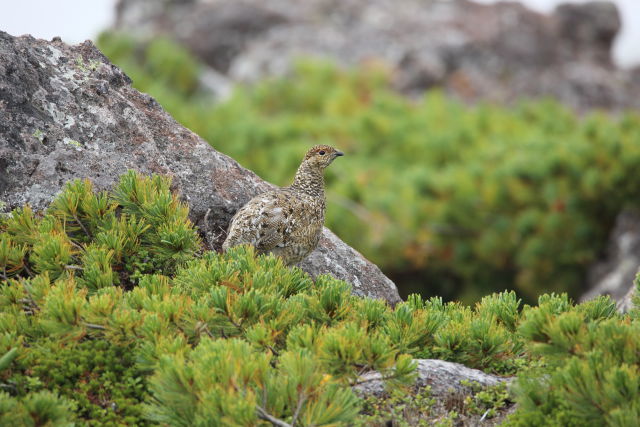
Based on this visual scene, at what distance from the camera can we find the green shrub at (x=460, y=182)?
1012 centimetres

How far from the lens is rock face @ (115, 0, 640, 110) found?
693 inches

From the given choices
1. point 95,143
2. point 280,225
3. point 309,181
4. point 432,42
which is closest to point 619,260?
point 309,181

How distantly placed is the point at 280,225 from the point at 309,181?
626 mm

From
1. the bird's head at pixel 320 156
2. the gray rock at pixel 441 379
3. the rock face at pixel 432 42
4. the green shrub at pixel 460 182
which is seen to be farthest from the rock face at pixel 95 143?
the rock face at pixel 432 42

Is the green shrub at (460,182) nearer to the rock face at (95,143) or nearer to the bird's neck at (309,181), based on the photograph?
the bird's neck at (309,181)

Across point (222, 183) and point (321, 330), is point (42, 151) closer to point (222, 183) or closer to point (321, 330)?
point (222, 183)

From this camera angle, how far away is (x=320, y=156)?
489cm

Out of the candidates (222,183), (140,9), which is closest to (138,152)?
(222,183)

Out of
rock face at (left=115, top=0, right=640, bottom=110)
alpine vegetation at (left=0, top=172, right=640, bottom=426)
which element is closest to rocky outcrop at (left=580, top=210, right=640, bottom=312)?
alpine vegetation at (left=0, top=172, right=640, bottom=426)

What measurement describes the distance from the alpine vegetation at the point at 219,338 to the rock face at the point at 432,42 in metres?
14.3

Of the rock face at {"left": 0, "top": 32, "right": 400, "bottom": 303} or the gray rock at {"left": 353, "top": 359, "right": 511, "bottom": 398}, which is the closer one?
the gray rock at {"left": 353, "top": 359, "right": 511, "bottom": 398}

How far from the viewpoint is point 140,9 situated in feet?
66.9

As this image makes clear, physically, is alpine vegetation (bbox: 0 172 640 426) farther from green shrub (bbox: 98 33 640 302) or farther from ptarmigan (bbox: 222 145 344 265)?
green shrub (bbox: 98 33 640 302)

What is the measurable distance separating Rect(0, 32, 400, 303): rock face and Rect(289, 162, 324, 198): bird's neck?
0.71 ft
